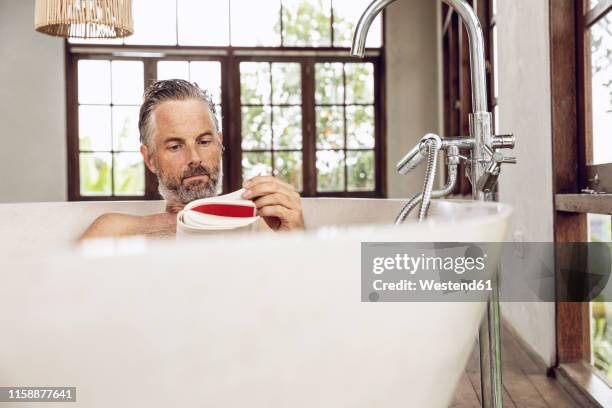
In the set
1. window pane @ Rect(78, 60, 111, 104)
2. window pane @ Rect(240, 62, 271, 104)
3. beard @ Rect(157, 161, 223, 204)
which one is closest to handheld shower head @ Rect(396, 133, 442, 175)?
beard @ Rect(157, 161, 223, 204)

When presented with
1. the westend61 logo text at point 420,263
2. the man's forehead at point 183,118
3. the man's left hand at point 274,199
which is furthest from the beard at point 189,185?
the westend61 logo text at point 420,263

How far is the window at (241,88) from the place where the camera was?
5.29 meters

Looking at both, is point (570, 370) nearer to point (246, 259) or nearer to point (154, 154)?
point (154, 154)

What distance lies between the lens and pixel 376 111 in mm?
5438

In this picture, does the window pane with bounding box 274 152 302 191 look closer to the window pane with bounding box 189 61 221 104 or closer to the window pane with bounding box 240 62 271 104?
the window pane with bounding box 240 62 271 104

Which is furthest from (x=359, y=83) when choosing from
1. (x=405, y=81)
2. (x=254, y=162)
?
(x=254, y=162)

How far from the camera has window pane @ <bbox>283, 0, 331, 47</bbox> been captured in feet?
17.5

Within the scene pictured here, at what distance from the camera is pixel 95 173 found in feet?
17.4

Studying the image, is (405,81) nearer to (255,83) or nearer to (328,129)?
(328,129)

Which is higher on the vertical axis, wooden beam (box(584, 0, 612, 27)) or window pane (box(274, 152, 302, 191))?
wooden beam (box(584, 0, 612, 27))

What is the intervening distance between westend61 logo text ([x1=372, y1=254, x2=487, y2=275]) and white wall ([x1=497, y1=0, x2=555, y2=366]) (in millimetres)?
1228

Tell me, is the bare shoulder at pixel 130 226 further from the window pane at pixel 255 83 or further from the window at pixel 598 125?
the window pane at pixel 255 83

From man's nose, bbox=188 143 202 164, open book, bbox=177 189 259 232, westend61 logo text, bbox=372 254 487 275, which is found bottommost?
westend61 logo text, bbox=372 254 487 275

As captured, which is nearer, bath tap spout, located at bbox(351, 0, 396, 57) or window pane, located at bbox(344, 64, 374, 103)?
bath tap spout, located at bbox(351, 0, 396, 57)
